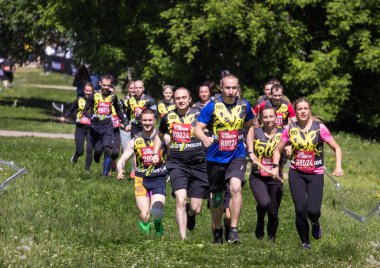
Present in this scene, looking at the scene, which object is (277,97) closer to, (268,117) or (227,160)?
(268,117)

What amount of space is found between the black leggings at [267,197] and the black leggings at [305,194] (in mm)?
456

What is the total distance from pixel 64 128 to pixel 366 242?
2667 cm

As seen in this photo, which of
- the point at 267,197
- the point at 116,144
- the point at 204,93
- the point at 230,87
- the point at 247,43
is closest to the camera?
the point at 230,87

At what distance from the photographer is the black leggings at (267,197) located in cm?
1283

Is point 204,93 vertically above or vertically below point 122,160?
above

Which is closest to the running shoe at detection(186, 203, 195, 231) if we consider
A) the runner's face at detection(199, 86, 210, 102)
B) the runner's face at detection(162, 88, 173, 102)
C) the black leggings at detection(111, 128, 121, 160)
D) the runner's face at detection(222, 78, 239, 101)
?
the runner's face at detection(222, 78, 239, 101)

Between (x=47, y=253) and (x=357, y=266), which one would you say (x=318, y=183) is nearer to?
(x=357, y=266)

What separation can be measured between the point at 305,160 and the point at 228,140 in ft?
3.49

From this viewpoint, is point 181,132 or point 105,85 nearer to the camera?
point 181,132

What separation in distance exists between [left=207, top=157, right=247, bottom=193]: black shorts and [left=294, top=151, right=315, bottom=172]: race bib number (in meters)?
0.70

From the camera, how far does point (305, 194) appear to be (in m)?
12.6

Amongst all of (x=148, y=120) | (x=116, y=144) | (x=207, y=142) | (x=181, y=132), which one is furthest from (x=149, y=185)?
(x=116, y=144)

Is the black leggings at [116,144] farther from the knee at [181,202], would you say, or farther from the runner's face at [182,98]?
the knee at [181,202]

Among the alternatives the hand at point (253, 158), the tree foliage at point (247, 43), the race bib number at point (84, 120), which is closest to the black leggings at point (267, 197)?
the hand at point (253, 158)
